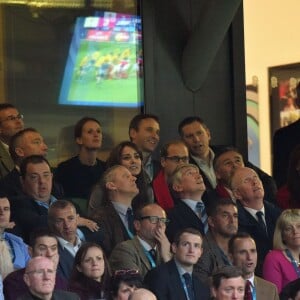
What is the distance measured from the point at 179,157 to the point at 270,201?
1135 mm

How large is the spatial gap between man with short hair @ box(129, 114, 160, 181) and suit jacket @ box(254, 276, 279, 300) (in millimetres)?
2080

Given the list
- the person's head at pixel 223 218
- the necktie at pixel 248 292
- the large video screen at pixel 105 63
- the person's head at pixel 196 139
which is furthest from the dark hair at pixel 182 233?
the large video screen at pixel 105 63

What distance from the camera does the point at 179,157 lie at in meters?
12.0

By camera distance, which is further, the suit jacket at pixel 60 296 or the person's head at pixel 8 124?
the person's head at pixel 8 124

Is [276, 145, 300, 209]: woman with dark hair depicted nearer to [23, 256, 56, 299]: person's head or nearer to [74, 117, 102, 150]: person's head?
[74, 117, 102, 150]: person's head

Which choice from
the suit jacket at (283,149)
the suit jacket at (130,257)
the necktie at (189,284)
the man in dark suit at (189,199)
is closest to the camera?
the necktie at (189,284)

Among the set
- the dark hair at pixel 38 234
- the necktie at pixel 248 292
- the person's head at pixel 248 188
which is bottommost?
the necktie at pixel 248 292

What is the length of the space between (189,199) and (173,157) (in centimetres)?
65

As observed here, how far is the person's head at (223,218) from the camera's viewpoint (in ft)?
36.6

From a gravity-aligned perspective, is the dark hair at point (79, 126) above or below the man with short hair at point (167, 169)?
above

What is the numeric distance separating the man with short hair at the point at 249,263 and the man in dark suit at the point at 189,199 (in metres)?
0.60

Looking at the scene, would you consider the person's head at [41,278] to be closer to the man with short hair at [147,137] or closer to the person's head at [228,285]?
the person's head at [228,285]

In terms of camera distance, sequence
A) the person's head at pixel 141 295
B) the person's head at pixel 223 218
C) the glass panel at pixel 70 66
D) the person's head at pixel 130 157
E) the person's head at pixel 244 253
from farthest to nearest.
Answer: the glass panel at pixel 70 66 → the person's head at pixel 130 157 → the person's head at pixel 223 218 → the person's head at pixel 244 253 → the person's head at pixel 141 295

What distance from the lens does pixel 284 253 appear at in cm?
1112
